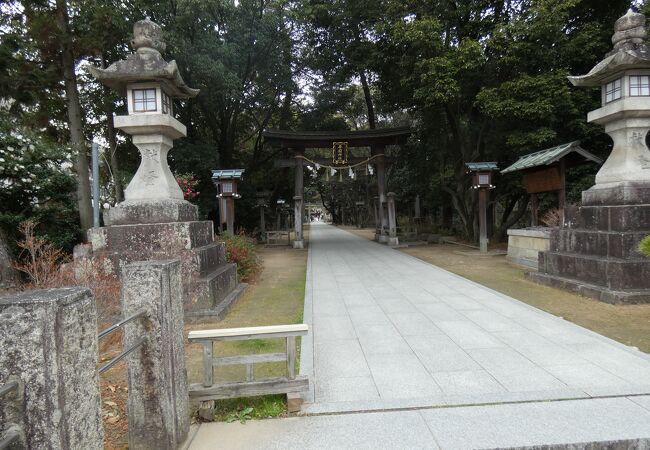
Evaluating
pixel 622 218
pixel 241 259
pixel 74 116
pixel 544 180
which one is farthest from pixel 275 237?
pixel 622 218

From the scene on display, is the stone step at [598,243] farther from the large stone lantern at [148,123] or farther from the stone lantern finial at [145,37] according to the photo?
the stone lantern finial at [145,37]

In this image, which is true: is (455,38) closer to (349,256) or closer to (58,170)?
(349,256)

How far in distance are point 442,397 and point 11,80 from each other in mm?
12195

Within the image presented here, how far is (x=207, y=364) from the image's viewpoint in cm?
305

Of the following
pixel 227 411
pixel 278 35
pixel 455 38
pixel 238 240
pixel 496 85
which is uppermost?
pixel 278 35

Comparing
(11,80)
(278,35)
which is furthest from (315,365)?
(278,35)

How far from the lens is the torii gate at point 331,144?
54.3 ft

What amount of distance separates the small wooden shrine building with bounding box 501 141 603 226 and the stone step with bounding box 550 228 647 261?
2.11 metres

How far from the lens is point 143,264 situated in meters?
2.59

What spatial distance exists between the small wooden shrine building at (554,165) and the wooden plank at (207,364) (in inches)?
373

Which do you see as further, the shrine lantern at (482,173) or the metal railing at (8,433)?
the shrine lantern at (482,173)

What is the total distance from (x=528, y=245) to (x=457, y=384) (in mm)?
8133

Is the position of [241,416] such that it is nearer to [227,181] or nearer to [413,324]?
[413,324]

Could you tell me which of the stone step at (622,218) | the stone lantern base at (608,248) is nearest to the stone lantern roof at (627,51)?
the stone lantern base at (608,248)
